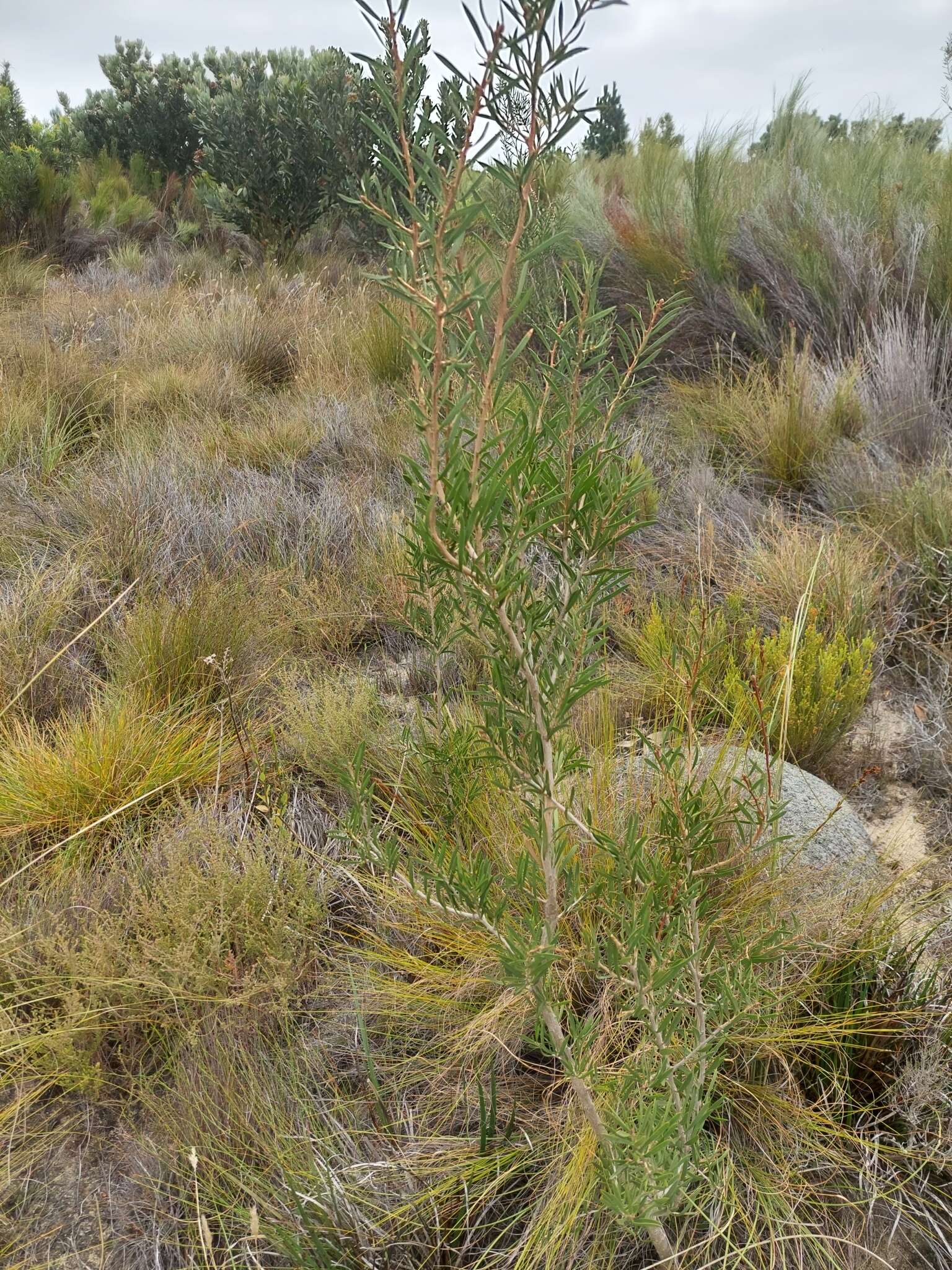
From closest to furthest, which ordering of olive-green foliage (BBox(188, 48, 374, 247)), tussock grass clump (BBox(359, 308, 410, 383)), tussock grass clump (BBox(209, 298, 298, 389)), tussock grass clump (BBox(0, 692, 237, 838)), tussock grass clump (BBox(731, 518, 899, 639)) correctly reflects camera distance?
tussock grass clump (BBox(0, 692, 237, 838)), tussock grass clump (BBox(731, 518, 899, 639)), tussock grass clump (BBox(359, 308, 410, 383)), tussock grass clump (BBox(209, 298, 298, 389)), olive-green foliage (BBox(188, 48, 374, 247))

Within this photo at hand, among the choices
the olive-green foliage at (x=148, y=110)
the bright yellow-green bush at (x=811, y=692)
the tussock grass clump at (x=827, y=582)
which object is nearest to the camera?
the bright yellow-green bush at (x=811, y=692)

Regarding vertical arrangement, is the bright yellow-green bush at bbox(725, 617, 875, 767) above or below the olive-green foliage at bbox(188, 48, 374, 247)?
below

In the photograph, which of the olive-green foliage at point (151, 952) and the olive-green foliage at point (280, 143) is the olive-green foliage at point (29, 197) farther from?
the olive-green foliage at point (151, 952)

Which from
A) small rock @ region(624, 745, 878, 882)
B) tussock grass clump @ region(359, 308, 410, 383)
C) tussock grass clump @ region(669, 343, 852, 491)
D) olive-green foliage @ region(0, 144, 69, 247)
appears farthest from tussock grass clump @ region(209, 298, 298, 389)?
olive-green foliage @ region(0, 144, 69, 247)

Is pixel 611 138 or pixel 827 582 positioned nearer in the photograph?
pixel 827 582

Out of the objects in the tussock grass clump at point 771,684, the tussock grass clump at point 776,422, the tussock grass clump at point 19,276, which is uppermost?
the tussock grass clump at point 19,276

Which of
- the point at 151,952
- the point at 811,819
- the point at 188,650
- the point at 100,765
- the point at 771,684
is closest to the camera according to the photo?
the point at 151,952

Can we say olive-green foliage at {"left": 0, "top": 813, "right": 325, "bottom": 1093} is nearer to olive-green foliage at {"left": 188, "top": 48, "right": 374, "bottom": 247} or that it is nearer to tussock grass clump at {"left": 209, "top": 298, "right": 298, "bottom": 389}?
tussock grass clump at {"left": 209, "top": 298, "right": 298, "bottom": 389}

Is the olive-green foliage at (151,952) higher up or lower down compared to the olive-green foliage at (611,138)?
lower down

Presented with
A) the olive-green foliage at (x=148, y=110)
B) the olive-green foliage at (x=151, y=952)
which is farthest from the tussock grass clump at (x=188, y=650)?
the olive-green foliage at (x=148, y=110)

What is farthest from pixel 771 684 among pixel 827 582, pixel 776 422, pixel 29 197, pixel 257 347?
pixel 29 197

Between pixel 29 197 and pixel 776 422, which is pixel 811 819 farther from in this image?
pixel 29 197

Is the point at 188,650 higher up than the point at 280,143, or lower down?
lower down

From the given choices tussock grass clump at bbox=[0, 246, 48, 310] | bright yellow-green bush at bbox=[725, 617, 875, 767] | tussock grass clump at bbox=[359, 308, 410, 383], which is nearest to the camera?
bright yellow-green bush at bbox=[725, 617, 875, 767]
